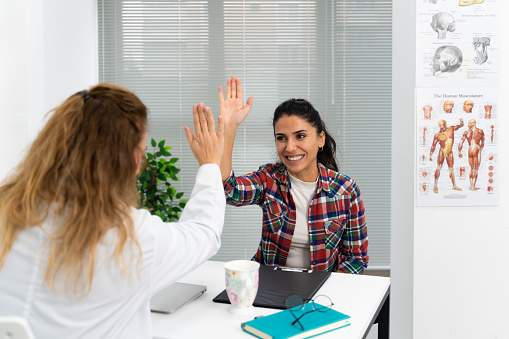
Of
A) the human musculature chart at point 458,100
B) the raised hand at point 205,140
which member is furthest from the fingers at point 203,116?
the human musculature chart at point 458,100

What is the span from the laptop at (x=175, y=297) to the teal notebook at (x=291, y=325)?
24 cm

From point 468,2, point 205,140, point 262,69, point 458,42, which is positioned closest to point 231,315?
point 205,140

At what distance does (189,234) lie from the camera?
41.7 inches

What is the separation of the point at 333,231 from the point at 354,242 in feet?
0.37

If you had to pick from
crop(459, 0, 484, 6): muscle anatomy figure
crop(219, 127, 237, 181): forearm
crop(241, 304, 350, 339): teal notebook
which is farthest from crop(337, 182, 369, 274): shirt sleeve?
crop(459, 0, 484, 6): muscle anatomy figure

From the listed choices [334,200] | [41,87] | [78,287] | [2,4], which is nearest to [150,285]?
[78,287]

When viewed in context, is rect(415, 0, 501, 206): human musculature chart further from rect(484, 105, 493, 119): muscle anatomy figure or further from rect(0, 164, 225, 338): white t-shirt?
rect(0, 164, 225, 338): white t-shirt

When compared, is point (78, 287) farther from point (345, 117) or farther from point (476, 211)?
point (345, 117)

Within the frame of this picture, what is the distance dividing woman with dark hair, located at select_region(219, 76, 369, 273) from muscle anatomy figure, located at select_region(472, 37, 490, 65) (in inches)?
39.2

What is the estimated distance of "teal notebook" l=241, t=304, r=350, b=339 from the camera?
1.17 m

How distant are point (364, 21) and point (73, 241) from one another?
129 inches

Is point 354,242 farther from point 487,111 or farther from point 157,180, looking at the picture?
point 157,180

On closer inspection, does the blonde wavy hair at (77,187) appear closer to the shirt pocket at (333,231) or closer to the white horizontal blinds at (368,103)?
the shirt pocket at (333,231)

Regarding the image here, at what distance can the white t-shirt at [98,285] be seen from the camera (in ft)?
2.85
